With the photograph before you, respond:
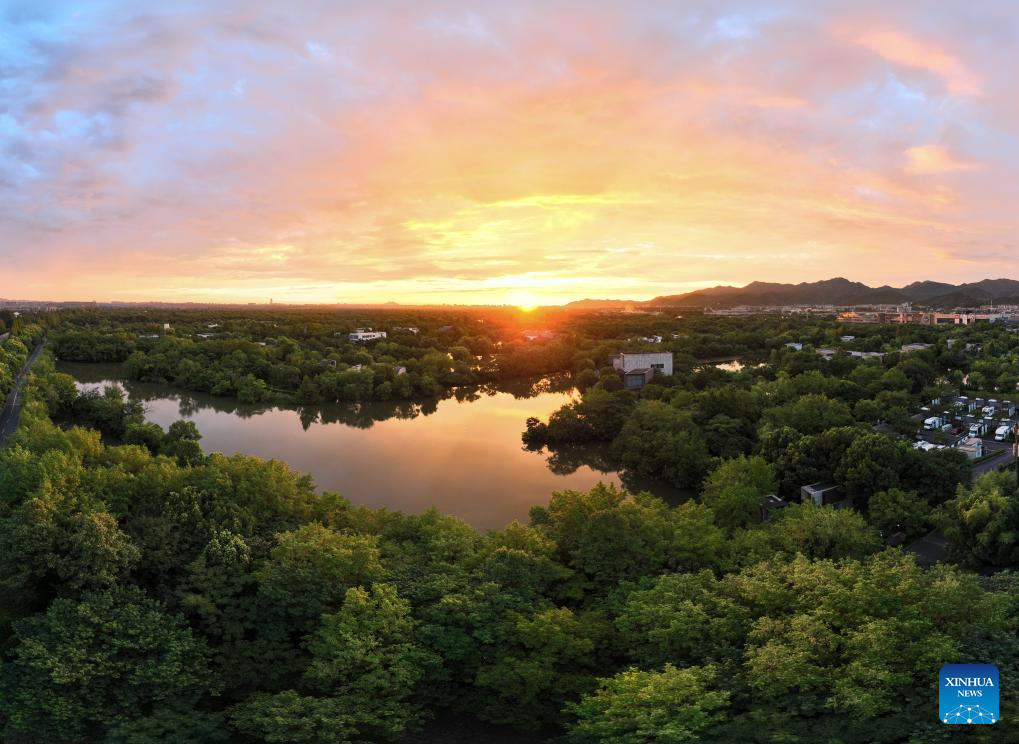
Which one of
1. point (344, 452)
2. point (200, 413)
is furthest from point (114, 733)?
point (200, 413)

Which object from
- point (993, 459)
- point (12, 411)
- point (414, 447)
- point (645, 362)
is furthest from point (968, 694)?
point (645, 362)

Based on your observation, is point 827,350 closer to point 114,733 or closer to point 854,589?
point 854,589

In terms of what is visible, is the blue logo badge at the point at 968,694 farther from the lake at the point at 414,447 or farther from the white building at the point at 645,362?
the white building at the point at 645,362

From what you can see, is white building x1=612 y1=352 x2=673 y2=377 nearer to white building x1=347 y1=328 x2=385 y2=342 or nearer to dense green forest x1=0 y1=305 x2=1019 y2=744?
dense green forest x1=0 y1=305 x2=1019 y2=744

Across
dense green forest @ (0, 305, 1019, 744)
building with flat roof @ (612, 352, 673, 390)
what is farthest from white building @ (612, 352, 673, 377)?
dense green forest @ (0, 305, 1019, 744)

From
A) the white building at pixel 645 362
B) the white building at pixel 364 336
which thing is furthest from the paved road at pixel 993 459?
the white building at pixel 364 336
